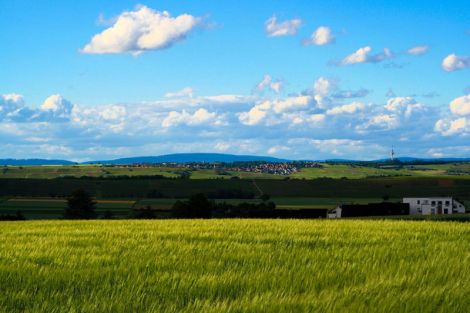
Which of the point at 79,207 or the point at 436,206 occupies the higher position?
the point at 79,207

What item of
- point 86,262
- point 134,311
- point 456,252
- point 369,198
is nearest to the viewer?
point 134,311

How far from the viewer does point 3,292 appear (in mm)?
8656

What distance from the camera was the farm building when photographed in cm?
10910

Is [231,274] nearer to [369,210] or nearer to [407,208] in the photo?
[369,210]

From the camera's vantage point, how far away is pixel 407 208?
122 metres

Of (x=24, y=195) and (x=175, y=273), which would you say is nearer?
(x=175, y=273)

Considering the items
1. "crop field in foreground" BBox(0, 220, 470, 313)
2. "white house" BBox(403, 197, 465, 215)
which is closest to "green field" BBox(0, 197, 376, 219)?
"white house" BBox(403, 197, 465, 215)

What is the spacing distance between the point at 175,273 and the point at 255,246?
190 inches

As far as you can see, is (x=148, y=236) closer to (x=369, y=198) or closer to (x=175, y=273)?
(x=175, y=273)

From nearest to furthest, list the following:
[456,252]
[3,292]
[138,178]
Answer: [3,292], [456,252], [138,178]

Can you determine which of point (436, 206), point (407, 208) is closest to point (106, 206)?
point (407, 208)

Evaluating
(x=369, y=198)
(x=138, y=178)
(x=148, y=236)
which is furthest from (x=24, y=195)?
(x=148, y=236)

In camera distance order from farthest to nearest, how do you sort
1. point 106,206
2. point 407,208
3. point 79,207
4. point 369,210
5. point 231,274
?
1. point 106,206
2. point 407,208
3. point 369,210
4. point 79,207
5. point 231,274

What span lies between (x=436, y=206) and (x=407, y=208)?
717cm
